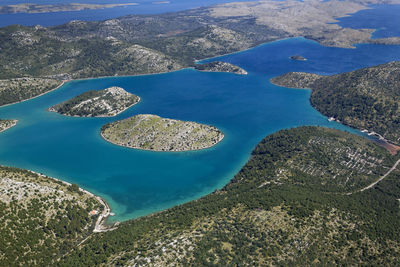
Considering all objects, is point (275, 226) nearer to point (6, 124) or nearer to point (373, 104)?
point (373, 104)

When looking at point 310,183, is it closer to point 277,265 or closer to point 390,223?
point 390,223

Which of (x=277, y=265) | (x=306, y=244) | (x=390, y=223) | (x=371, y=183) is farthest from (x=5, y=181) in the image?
(x=371, y=183)

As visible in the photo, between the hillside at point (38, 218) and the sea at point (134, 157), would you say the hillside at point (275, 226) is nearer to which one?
the hillside at point (38, 218)

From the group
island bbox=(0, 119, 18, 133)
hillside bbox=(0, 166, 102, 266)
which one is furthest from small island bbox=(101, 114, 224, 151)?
island bbox=(0, 119, 18, 133)

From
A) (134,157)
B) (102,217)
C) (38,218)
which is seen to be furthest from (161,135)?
(38,218)

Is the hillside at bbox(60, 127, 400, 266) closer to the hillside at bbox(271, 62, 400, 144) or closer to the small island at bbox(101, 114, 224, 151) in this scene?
the small island at bbox(101, 114, 224, 151)
